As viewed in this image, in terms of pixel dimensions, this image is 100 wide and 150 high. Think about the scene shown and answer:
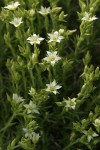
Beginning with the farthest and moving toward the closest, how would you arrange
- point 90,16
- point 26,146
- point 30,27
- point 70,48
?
point 70,48 → point 30,27 → point 90,16 → point 26,146

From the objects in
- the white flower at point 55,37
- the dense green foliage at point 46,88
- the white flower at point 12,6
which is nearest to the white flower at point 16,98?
the dense green foliage at point 46,88

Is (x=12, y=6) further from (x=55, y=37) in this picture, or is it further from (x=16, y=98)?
(x=16, y=98)

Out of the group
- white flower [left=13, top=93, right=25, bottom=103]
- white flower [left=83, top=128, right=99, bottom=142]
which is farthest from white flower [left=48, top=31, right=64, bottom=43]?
white flower [left=83, top=128, right=99, bottom=142]

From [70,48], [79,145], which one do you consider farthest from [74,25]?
[79,145]

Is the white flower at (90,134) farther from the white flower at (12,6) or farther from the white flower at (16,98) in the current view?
the white flower at (12,6)

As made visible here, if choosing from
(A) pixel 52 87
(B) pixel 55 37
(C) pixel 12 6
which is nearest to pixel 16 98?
(A) pixel 52 87

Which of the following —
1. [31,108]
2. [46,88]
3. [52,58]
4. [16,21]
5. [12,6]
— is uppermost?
[12,6]

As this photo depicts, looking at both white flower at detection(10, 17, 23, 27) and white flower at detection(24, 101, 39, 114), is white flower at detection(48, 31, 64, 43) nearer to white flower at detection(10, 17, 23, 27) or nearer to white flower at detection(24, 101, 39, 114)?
white flower at detection(10, 17, 23, 27)

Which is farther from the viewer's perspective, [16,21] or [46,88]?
[16,21]

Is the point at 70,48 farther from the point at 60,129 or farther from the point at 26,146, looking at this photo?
the point at 26,146
